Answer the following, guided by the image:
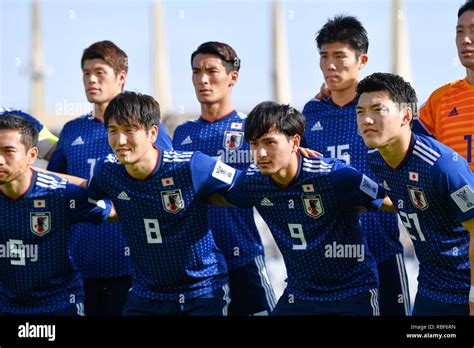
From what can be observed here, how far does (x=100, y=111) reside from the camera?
24.3 feet

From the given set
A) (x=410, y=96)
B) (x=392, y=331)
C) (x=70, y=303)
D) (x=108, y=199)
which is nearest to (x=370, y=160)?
(x=410, y=96)

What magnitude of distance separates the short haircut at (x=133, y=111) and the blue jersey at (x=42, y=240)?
0.66 m

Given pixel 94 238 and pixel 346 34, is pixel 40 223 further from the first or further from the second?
pixel 346 34

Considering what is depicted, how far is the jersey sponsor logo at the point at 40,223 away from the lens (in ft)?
21.5

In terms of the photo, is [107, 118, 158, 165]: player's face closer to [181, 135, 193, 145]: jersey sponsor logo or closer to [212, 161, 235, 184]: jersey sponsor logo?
[212, 161, 235, 184]: jersey sponsor logo

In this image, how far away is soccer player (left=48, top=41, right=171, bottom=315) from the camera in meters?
7.14

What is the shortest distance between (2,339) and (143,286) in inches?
40.6

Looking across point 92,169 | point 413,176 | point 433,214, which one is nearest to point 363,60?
point 413,176

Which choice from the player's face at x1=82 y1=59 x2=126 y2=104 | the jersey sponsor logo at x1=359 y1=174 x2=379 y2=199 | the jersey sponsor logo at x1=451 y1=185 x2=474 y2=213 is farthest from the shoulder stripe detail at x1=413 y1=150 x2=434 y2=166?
the player's face at x1=82 y1=59 x2=126 y2=104

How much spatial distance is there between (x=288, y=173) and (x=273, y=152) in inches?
7.2

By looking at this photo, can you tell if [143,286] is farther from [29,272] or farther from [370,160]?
[370,160]

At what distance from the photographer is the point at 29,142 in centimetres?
666

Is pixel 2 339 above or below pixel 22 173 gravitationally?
below

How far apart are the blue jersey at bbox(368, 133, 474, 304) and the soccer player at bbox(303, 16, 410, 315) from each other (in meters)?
0.69
